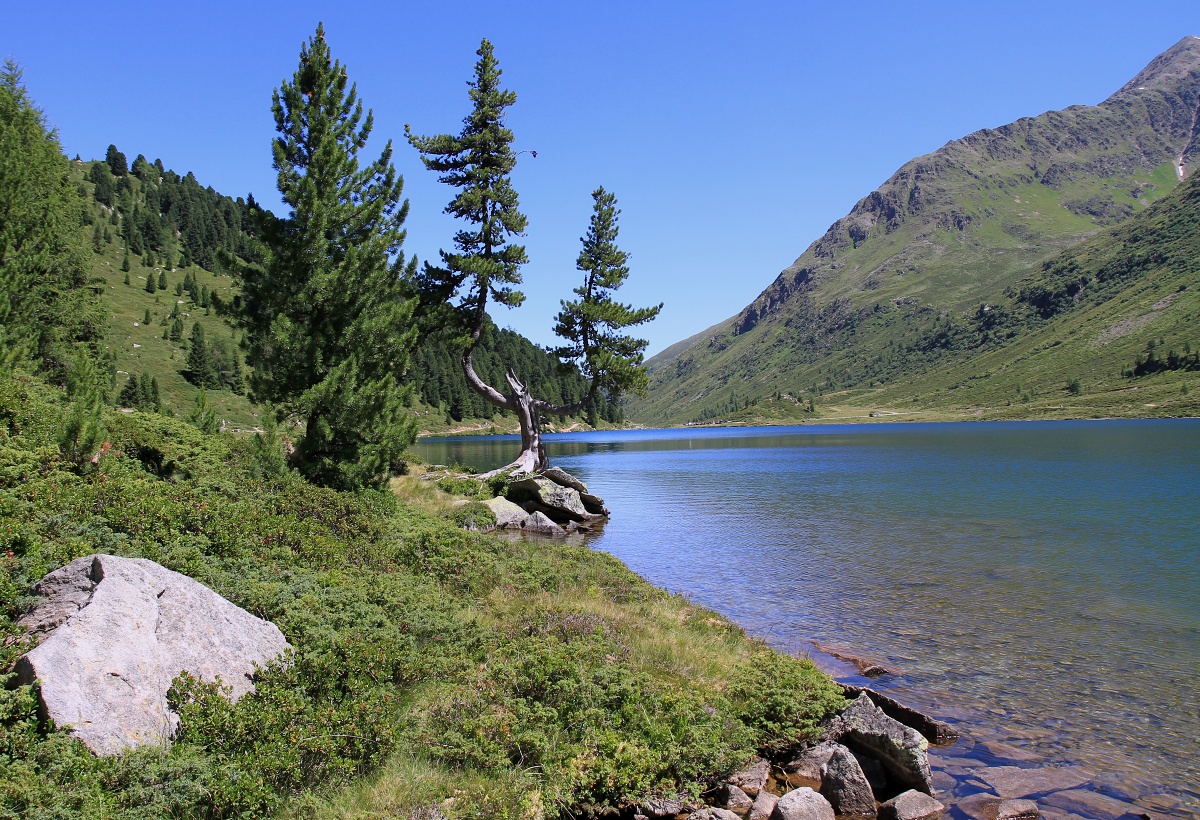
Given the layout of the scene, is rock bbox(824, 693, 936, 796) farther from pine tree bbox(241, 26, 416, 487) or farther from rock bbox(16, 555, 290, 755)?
pine tree bbox(241, 26, 416, 487)

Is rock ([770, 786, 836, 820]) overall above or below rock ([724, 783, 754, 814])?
above

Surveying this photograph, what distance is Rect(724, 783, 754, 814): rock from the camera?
7828 millimetres

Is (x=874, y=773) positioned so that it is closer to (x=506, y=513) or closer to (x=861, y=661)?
(x=861, y=661)

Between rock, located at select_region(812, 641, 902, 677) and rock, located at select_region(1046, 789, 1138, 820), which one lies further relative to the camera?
rock, located at select_region(812, 641, 902, 677)

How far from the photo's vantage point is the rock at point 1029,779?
8.65 meters

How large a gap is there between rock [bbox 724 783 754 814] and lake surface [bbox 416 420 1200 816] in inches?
124

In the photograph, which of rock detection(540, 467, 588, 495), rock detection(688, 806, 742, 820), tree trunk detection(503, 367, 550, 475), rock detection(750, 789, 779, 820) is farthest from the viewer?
tree trunk detection(503, 367, 550, 475)

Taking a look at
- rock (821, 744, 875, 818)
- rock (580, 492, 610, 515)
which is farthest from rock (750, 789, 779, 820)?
rock (580, 492, 610, 515)

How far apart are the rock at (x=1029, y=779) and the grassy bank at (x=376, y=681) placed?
217cm

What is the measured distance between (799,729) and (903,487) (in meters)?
41.2

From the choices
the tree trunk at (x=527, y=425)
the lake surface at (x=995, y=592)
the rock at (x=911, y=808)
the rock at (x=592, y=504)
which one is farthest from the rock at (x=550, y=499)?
the rock at (x=911, y=808)

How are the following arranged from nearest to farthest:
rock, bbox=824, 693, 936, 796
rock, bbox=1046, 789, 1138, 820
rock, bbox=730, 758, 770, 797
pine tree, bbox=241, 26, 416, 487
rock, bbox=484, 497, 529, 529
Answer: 1. rock, bbox=1046, 789, 1138, 820
2. rock, bbox=730, 758, 770, 797
3. rock, bbox=824, 693, 936, 796
4. pine tree, bbox=241, 26, 416, 487
5. rock, bbox=484, 497, 529, 529

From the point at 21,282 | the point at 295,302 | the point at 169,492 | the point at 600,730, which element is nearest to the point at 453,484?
the point at 295,302

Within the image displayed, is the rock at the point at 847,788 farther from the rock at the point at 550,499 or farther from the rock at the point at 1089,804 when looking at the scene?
the rock at the point at 550,499
